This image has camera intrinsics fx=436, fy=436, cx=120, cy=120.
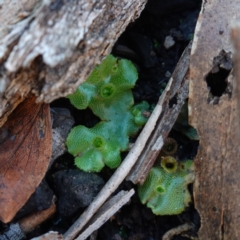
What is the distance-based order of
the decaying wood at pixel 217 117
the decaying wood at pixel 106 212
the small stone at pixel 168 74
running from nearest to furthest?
the decaying wood at pixel 217 117
the decaying wood at pixel 106 212
the small stone at pixel 168 74

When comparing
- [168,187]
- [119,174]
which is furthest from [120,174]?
[168,187]

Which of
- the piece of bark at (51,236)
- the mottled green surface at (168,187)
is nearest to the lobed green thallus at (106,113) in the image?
the mottled green surface at (168,187)

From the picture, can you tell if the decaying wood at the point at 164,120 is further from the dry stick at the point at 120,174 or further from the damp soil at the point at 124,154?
the damp soil at the point at 124,154

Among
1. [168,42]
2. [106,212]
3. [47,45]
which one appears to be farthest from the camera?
[168,42]

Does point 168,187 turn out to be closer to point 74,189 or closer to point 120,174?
point 120,174

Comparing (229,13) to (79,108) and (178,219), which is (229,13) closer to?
(79,108)

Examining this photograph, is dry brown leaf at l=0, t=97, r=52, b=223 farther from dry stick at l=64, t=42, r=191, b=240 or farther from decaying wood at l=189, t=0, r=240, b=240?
decaying wood at l=189, t=0, r=240, b=240
